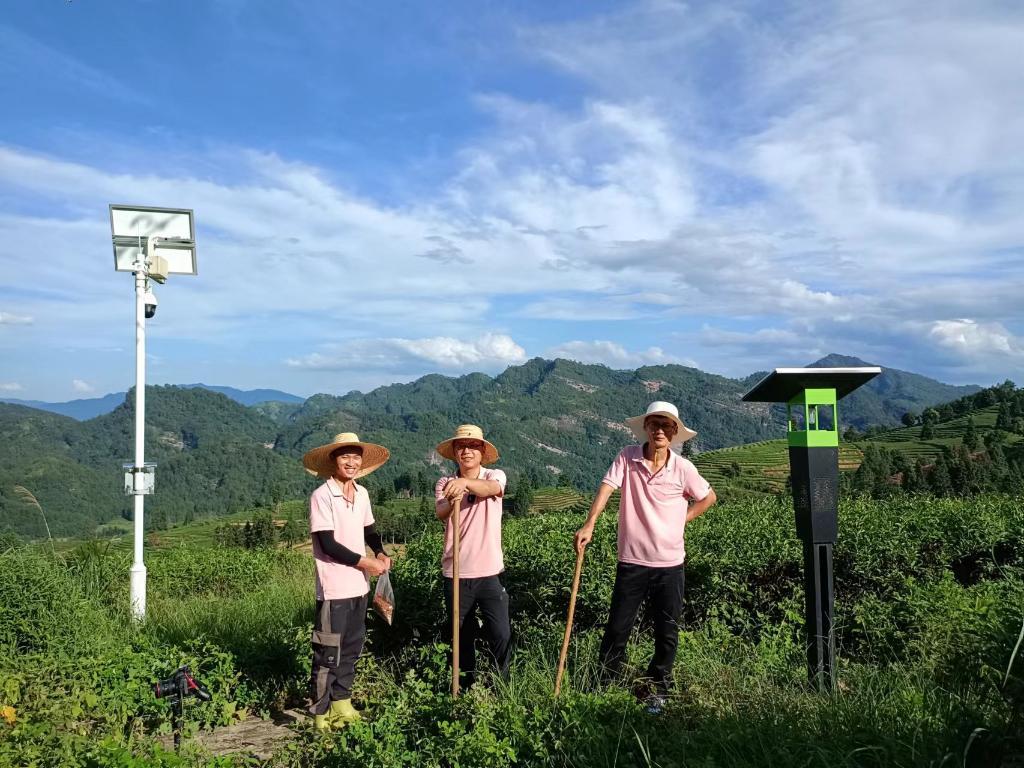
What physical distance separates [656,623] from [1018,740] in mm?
2275

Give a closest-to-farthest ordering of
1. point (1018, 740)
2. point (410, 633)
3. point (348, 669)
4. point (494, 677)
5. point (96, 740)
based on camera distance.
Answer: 1. point (1018, 740)
2. point (96, 740)
3. point (494, 677)
4. point (348, 669)
5. point (410, 633)

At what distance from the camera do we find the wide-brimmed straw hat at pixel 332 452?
477cm

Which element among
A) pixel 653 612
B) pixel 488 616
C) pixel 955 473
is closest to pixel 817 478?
pixel 653 612

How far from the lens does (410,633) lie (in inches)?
231

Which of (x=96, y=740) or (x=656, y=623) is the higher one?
(x=656, y=623)

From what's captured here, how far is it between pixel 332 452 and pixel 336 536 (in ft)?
1.71

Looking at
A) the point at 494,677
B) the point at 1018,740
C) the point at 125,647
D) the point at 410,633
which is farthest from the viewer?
the point at 410,633

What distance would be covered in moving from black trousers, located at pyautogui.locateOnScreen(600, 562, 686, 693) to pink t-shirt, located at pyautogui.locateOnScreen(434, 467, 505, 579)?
30.8 inches

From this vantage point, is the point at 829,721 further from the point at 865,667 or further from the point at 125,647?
the point at 125,647

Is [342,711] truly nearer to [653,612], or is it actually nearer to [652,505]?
[653,612]

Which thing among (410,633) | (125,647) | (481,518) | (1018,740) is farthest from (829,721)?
(125,647)

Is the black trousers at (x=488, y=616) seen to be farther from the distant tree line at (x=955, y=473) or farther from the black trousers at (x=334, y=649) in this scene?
the distant tree line at (x=955, y=473)

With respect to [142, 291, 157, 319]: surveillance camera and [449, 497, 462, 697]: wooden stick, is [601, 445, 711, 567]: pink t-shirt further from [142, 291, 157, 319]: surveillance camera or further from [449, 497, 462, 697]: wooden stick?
[142, 291, 157, 319]: surveillance camera

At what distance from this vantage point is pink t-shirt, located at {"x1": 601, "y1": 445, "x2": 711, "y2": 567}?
4.54 meters
